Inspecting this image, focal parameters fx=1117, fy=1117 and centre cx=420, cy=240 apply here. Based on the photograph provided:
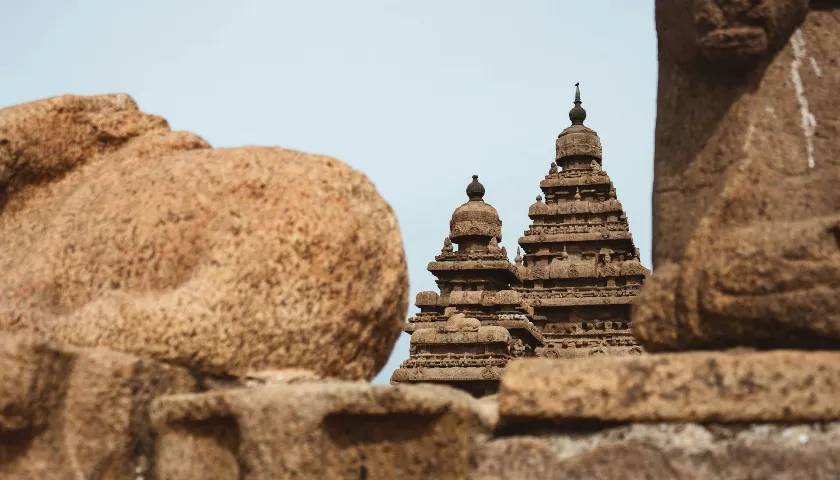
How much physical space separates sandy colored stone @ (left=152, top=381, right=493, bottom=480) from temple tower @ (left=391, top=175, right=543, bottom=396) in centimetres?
1636

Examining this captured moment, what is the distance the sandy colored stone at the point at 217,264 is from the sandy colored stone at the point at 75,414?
0.10 m

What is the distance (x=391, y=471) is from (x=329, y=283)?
1.99 ft

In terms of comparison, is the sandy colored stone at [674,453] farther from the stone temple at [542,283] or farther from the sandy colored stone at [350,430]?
the stone temple at [542,283]

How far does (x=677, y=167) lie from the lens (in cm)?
341

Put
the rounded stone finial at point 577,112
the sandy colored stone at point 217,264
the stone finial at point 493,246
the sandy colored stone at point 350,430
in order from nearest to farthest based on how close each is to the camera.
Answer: the sandy colored stone at point 350,430, the sandy colored stone at point 217,264, the stone finial at point 493,246, the rounded stone finial at point 577,112

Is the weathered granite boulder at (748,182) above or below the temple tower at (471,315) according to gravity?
below

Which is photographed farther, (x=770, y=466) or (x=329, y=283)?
(x=329, y=283)

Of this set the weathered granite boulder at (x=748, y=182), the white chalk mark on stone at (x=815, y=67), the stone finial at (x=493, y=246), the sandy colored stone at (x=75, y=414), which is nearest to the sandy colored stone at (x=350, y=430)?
the sandy colored stone at (x=75, y=414)

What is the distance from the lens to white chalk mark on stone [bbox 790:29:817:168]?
3164mm

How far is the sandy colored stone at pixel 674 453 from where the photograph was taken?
8.64 ft

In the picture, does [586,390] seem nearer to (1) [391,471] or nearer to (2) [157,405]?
(1) [391,471]

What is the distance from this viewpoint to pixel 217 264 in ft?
10.4

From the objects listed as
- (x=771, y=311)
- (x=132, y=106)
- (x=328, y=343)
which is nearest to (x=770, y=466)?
(x=771, y=311)

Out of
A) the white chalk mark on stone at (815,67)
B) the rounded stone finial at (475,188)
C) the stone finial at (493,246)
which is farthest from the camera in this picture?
the rounded stone finial at (475,188)
